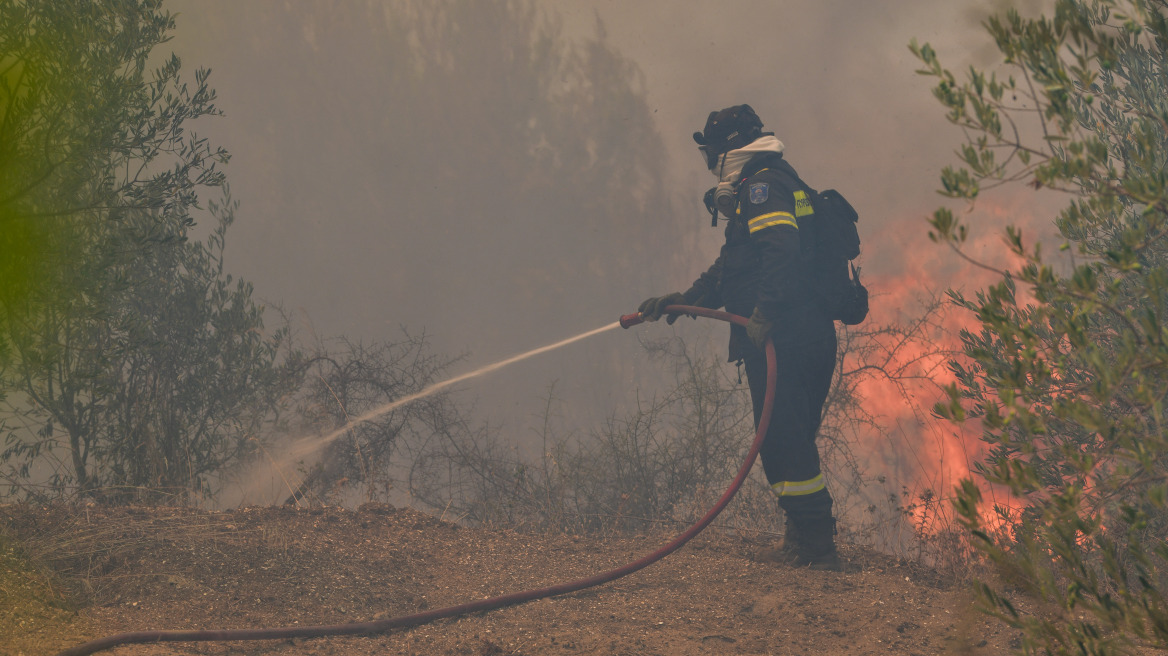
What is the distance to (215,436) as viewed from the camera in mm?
7945

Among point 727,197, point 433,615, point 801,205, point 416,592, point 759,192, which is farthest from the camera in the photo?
point 727,197

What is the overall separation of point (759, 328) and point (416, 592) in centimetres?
265

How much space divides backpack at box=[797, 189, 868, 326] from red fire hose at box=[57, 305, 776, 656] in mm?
620

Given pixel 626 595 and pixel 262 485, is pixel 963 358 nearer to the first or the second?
pixel 626 595

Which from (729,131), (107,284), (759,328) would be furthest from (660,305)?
(107,284)

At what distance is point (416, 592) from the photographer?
14.5 ft

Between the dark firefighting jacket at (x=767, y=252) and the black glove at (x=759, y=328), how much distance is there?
0.04 meters

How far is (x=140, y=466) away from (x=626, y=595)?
5.03 meters

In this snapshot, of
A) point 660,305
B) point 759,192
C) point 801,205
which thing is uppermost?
point 759,192

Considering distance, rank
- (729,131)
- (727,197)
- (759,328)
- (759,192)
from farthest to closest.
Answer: (729,131) < (727,197) < (759,192) < (759,328)

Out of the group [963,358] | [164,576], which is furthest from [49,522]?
[963,358]

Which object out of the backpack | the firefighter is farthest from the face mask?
the backpack

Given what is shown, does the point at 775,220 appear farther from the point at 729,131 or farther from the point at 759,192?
the point at 729,131

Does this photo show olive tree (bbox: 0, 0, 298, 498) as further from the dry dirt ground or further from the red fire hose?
the red fire hose
